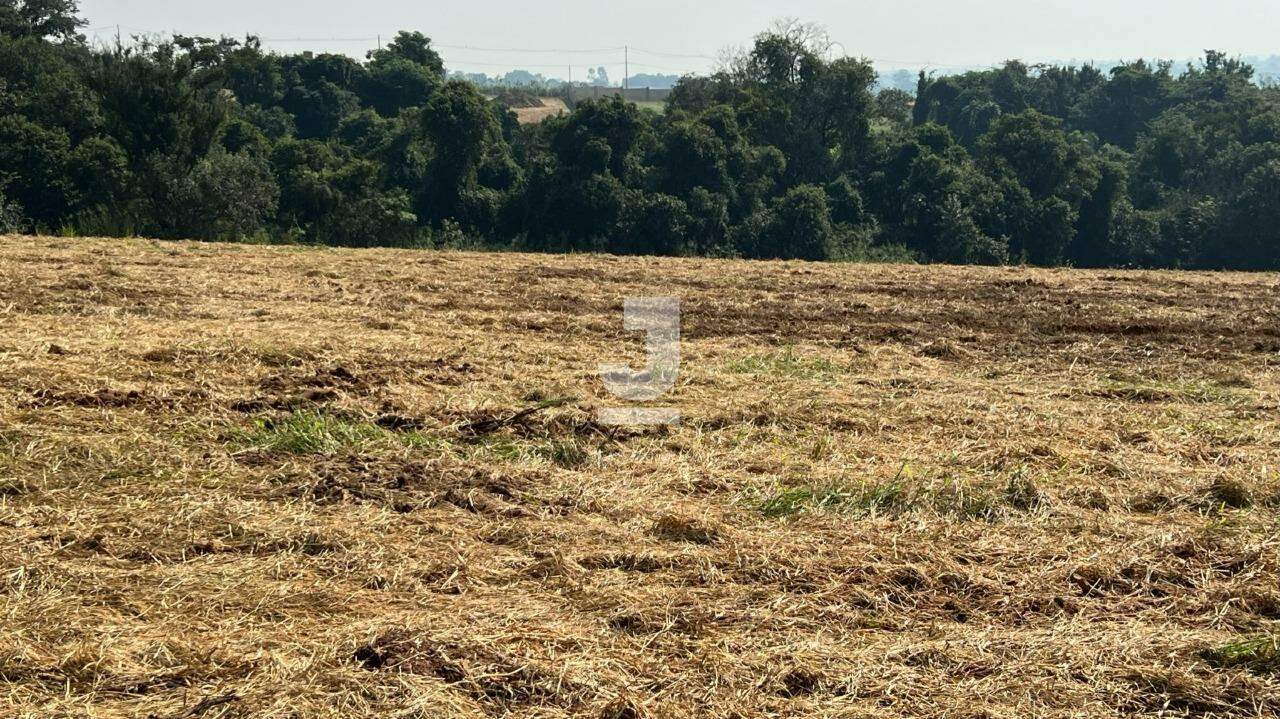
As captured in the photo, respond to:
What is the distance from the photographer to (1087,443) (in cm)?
413

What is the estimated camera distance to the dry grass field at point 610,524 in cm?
230

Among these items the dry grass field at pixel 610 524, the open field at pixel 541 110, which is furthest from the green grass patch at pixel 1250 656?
the open field at pixel 541 110

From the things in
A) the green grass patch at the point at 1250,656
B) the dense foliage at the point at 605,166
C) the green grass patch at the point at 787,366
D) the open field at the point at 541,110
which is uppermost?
the open field at the point at 541,110

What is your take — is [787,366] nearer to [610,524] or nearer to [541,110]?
[610,524]

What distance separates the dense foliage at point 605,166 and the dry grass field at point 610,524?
923cm

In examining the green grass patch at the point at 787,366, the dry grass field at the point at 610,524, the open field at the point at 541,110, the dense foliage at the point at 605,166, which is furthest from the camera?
the open field at the point at 541,110

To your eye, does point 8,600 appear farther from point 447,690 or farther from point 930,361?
point 930,361

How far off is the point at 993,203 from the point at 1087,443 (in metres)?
22.9

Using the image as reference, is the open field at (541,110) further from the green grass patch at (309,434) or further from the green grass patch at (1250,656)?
the green grass patch at (1250,656)

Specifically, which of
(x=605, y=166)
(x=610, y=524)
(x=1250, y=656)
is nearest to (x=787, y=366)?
(x=610, y=524)

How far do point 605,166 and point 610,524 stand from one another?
21.5m

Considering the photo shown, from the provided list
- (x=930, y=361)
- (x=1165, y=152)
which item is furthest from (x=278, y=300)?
(x=1165, y=152)

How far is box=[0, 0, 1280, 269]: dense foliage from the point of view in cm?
2019

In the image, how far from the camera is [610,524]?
10.5 feet
